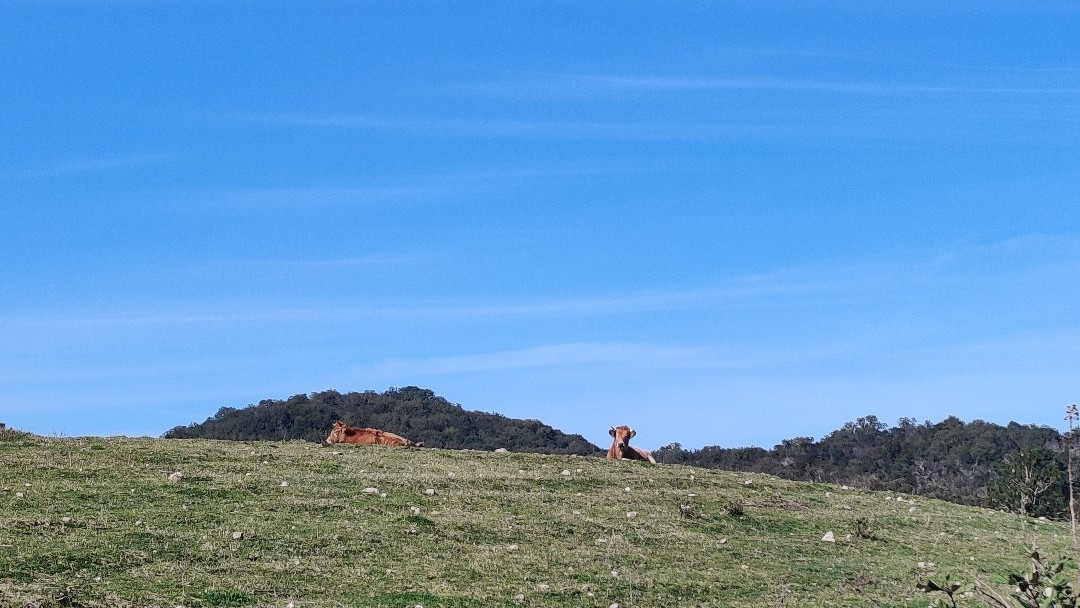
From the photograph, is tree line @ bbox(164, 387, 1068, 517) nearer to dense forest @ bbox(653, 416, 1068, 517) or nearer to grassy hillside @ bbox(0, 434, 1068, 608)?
dense forest @ bbox(653, 416, 1068, 517)

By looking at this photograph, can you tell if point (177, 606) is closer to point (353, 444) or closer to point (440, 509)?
point (440, 509)

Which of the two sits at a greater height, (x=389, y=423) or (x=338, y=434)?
(x=389, y=423)

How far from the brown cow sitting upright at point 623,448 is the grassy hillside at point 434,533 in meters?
4.55

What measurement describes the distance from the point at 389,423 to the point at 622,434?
43.8 metres

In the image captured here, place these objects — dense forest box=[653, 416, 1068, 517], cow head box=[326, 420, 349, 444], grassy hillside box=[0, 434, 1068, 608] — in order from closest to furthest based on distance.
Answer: grassy hillside box=[0, 434, 1068, 608]
cow head box=[326, 420, 349, 444]
dense forest box=[653, 416, 1068, 517]

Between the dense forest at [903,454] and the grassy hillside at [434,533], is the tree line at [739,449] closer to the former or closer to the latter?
the dense forest at [903,454]

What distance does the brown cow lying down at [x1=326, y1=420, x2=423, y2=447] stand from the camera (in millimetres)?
27516

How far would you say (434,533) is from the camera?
1706 cm

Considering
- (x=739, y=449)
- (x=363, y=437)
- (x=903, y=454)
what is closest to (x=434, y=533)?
(x=363, y=437)

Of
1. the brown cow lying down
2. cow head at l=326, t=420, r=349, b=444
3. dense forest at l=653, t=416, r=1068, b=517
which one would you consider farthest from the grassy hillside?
dense forest at l=653, t=416, r=1068, b=517

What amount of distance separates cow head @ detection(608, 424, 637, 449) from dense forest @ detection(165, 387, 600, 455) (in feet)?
101

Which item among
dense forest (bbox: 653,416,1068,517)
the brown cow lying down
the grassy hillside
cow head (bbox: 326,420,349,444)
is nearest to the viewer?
the grassy hillside

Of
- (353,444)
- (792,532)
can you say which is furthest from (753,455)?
(792,532)

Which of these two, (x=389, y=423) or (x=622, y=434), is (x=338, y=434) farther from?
(x=389, y=423)
